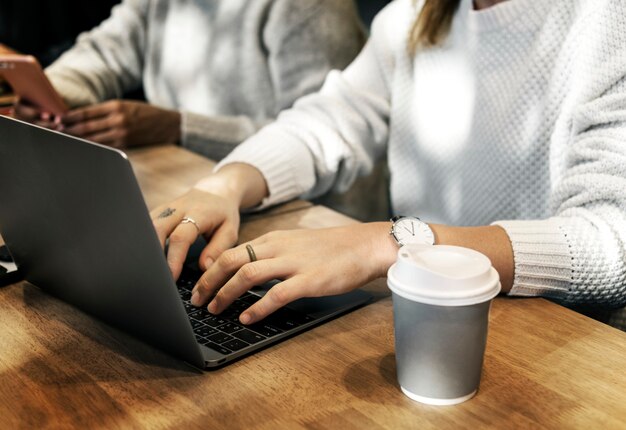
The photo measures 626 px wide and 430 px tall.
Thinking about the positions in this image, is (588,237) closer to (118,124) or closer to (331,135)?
(331,135)

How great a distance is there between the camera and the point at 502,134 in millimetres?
1271

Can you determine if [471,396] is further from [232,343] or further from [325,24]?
[325,24]

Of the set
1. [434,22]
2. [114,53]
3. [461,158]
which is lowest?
[461,158]

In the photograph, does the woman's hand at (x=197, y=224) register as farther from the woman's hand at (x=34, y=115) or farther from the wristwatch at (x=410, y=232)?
the woman's hand at (x=34, y=115)

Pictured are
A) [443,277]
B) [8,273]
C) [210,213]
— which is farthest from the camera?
[210,213]

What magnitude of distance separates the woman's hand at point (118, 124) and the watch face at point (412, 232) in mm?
983

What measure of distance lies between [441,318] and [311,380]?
0.16m

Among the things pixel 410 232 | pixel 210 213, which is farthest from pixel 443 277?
pixel 210 213

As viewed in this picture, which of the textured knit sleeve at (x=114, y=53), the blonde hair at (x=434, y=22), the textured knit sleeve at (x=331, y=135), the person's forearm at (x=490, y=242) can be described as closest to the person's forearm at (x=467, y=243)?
the person's forearm at (x=490, y=242)

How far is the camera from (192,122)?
1919 mm

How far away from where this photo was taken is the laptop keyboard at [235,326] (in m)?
0.82

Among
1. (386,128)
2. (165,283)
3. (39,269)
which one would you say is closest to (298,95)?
(386,128)

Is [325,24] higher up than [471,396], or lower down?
higher up

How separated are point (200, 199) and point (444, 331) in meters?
0.56
